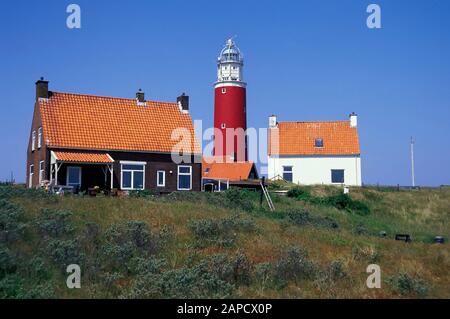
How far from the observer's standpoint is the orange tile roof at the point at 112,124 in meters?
33.2

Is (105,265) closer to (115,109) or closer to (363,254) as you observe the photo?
(363,254)

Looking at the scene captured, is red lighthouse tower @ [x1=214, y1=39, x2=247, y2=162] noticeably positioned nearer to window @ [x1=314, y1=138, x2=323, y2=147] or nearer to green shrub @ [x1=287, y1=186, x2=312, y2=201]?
window @ [x1=314, y1=138, x2=323, y2=147]

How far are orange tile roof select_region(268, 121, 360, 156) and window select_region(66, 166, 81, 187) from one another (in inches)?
774

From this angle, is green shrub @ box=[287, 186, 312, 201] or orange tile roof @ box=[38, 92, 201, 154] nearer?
orange tile roof @ box=[38, 92, 201, 154]

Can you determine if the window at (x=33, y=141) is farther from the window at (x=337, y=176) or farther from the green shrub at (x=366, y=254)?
the window at (x=337, y=176)

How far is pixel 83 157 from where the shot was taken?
3212cm

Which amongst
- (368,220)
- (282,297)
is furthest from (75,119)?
(282,297)

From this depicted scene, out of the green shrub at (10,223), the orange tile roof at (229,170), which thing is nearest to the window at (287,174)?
the orange tile roof at (229,170)

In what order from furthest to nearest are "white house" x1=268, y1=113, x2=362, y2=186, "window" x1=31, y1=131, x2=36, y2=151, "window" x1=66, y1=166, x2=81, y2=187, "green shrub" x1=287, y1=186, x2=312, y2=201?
"white house" x1=268, y1=113, x2=362, y2=186 → "green shrub" x1=287, y1=186, x2=312, y2=201 → "window" x1=31, y1=131, x2=36, y2=151 → "window" x1=66, y1=166, x2=81, y2=187

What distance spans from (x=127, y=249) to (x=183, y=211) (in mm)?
6142

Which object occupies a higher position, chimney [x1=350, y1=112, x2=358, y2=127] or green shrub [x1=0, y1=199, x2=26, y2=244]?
chimney [x1=350, y1=112, x2=358, y2=127]

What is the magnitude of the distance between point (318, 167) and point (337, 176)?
1.71 m

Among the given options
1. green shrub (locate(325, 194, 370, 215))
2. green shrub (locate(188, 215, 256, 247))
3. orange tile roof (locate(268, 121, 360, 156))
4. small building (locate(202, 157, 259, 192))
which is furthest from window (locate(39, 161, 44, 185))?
orange tile roof (locate(268, 121, 360, 156))

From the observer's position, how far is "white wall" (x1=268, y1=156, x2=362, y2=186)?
45666 mm
